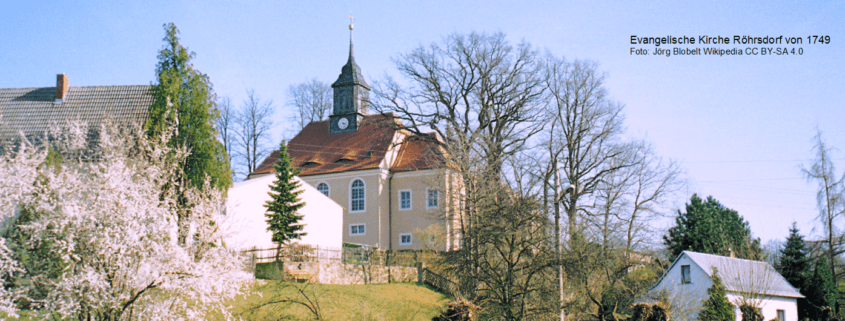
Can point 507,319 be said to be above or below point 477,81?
below

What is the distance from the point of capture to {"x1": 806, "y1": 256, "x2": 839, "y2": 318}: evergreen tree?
3509 centimetres

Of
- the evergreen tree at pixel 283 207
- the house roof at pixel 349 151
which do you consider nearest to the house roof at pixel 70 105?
the evergreen tree at pixel 283 207

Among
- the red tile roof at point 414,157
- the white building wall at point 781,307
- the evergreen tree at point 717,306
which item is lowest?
the white building wall at point 781,307

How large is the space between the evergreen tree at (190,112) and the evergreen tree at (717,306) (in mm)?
19364

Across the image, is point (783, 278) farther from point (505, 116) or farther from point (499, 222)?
point (499, 222)

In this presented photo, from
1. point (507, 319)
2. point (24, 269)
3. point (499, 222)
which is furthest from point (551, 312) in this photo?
point (24, 269)

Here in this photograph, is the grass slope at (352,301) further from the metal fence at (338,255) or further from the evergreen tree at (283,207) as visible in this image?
the evergreen tree at (283,207)

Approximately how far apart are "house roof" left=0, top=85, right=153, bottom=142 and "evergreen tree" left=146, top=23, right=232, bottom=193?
254 cm

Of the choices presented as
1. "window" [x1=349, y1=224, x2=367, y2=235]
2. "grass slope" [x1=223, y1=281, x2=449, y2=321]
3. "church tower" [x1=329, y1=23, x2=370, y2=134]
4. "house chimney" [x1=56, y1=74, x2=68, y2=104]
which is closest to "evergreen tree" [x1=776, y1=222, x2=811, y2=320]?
"grass slope" [x1=223, y1=281, x2=449, y2=321]

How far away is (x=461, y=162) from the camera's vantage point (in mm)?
26109

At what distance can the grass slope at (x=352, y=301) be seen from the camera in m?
13.8

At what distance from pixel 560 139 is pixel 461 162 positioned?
1090 cm

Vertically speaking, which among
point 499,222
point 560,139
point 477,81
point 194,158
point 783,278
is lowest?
point 783,278

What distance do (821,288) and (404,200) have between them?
2322 cm
